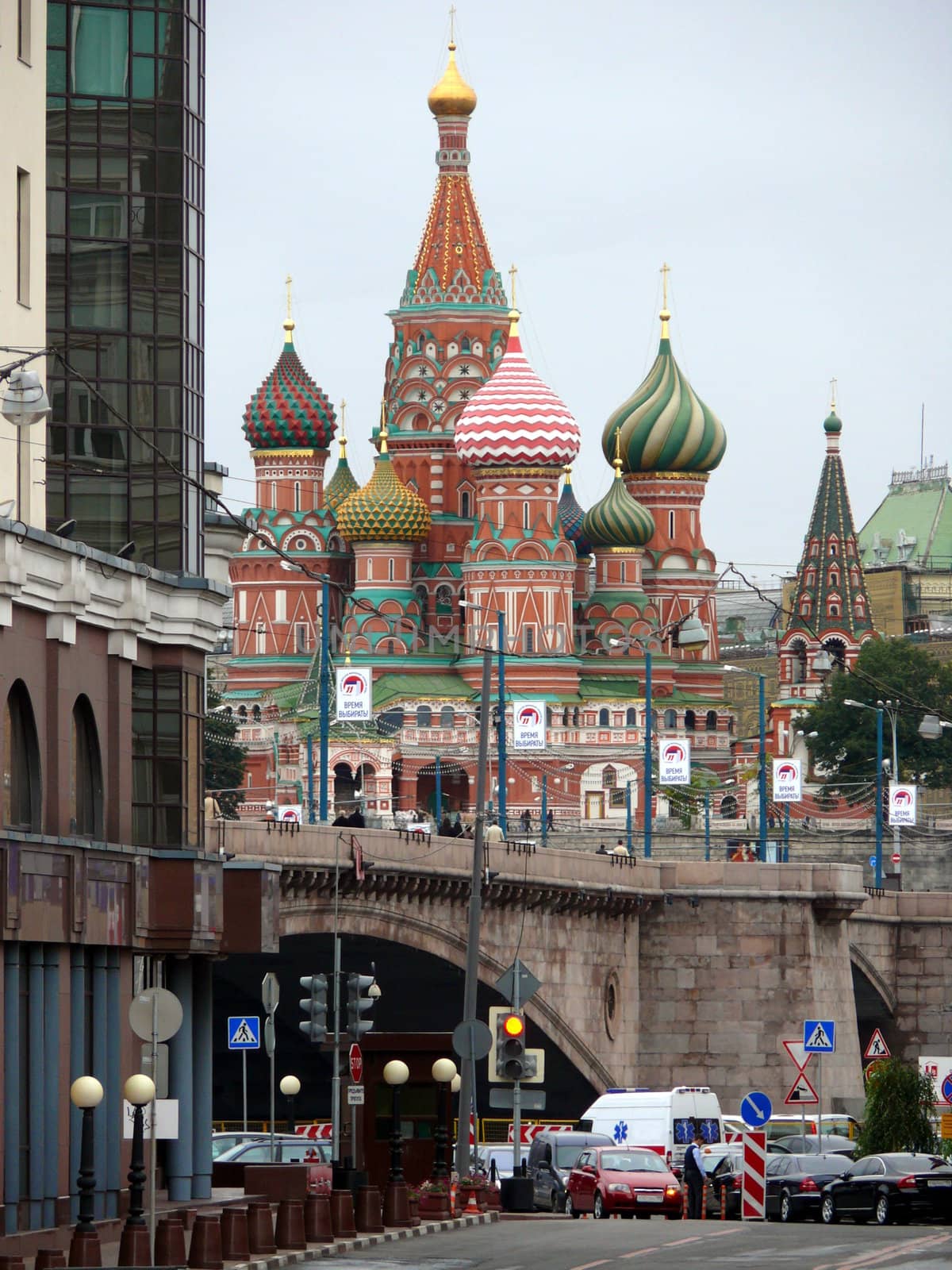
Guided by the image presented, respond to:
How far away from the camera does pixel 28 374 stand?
35312 mm

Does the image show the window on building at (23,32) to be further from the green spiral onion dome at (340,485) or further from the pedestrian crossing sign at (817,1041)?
the green spiral onion dome at (340,485)

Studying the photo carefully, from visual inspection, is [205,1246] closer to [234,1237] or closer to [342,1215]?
[234,1237]

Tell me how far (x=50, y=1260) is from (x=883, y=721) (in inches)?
5319

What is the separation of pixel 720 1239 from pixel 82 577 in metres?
10.5

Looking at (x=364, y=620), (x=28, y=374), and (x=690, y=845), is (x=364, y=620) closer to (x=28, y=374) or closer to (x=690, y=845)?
(x=690, y=845)

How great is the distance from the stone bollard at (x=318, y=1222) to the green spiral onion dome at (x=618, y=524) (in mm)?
132625

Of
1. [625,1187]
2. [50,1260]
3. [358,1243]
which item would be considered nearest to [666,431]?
[625,1187]

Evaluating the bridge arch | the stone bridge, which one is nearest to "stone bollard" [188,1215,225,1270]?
the bridge arch

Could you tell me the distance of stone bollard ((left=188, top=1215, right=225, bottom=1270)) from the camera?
1292 inches

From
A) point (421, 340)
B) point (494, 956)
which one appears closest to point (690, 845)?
point (421, 340)

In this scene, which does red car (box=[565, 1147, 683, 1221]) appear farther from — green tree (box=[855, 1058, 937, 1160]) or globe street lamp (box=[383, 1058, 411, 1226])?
green tree (box=[855, 1058, 937, 1160])

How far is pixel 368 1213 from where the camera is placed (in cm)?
3866

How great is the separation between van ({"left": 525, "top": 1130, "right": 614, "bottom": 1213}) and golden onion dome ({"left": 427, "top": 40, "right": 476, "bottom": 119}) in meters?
120

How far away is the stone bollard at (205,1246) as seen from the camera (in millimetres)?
32812
